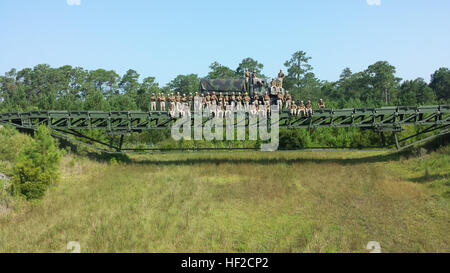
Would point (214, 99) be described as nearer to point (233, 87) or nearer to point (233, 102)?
point (233, 102)

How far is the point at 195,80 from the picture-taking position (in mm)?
77625

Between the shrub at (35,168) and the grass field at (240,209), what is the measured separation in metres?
0.69

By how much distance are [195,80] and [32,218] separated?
69.0 meters

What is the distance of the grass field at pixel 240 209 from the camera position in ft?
29.5

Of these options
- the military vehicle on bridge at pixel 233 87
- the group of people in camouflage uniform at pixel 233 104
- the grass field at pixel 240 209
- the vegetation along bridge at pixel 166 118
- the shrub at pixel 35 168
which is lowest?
the grass field at pixel 240 209

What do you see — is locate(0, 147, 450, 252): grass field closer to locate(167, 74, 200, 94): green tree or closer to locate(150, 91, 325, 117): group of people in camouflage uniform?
locate(150, 91, 325, 117): group of people in camouflage uniform

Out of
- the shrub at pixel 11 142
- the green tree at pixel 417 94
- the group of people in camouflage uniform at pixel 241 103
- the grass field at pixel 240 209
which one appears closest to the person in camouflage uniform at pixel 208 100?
the group of people in camouflage uniform at pixel 241 103

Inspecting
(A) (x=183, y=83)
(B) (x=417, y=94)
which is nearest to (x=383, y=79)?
(B) (x=417, y=94)

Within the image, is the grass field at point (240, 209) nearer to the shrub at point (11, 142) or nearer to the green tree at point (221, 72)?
the shrub at point (11, 142)

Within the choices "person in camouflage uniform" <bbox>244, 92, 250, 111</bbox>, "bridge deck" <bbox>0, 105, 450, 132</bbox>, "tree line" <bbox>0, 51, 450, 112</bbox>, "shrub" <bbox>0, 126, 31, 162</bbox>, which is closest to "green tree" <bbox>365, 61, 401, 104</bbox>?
"tree line" <bbox>0, 51, 450, 112</bbox>

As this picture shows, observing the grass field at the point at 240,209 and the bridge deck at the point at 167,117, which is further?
the bridge deck at the point at 167,117

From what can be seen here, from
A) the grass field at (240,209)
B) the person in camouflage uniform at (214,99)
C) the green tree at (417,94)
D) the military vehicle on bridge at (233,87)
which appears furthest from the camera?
the green tree at (417,94)

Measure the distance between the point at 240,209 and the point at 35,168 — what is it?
850 centimetres

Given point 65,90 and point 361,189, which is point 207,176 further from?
point 65,90
